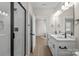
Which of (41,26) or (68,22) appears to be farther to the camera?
(41,26)

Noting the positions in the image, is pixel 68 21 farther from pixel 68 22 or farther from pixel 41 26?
pixel 41 26

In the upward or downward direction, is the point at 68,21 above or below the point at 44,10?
below

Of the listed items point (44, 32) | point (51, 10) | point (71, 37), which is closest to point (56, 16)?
point (51, 10)

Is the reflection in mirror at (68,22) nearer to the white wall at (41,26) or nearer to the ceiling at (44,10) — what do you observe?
the ceiling at (44,10)

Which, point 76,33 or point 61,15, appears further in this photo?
point 61,15

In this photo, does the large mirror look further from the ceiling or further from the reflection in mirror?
the ceiling

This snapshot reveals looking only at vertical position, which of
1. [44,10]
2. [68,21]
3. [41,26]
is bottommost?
[41,26]

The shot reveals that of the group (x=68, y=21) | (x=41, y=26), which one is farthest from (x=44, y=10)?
(x=68, y=21)

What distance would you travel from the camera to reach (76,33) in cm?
241

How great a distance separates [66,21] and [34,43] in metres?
1.60

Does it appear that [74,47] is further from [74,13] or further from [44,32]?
[44,32]

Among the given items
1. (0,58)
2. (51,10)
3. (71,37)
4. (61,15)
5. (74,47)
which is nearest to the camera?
(0,58)

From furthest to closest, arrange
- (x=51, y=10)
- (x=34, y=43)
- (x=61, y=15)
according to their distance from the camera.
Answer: (x=34, y=43) < (x=51, y=10) < (x=61, y=15)

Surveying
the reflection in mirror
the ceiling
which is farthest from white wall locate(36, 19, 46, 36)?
the reflection in mirror
